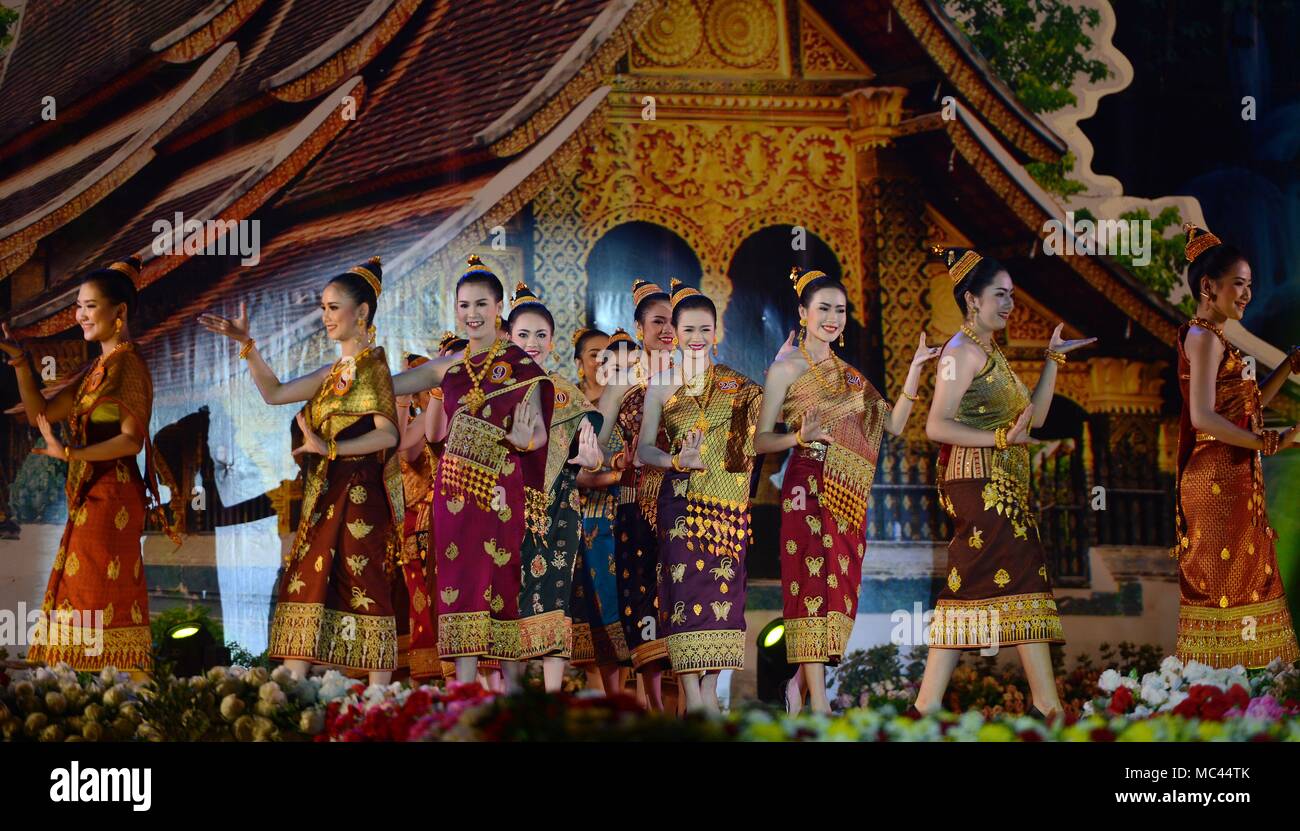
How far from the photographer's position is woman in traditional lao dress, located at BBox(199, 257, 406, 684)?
6488 mm

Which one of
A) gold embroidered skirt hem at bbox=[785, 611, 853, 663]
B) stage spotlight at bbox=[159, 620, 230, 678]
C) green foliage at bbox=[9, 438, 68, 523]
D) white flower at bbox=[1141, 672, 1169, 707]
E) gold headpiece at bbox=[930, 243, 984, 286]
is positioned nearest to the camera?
white flower at bbox=[1141, 672, 1169, 707]

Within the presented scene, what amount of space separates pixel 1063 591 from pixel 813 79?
9.45 feet

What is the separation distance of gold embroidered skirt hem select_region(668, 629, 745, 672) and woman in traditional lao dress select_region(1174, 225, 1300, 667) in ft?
6.32

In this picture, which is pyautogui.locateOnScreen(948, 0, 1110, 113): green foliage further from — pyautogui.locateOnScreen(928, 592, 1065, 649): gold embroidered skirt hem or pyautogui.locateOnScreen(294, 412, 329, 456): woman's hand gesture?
pyautogui.locateOnScreen(294, 412, 329, 456): woman's hand gesture

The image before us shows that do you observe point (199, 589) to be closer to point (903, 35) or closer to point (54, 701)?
point (54, 701)

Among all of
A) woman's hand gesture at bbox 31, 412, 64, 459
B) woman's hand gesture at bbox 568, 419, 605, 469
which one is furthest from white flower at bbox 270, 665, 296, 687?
woman's hand gesture at bbox 31, 412, 64, 459

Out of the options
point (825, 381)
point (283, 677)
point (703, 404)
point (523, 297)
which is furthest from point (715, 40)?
point (283, 677)

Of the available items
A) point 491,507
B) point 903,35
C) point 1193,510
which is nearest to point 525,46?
point 903,35

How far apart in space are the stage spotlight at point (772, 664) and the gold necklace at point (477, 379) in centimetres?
194

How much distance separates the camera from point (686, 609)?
6566 mm

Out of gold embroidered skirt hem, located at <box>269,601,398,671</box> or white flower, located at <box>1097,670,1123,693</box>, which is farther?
white flower, located at <box>1097,670,1123,693</box>

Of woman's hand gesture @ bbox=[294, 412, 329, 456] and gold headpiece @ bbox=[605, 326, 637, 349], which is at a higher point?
gold headpiece @ bbox=[605, 326, 637, 349]

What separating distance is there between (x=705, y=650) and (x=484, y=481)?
1067 millimetres

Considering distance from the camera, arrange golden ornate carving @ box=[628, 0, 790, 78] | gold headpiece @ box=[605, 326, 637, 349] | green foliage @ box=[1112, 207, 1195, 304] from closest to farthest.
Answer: gold headpiece @ box=[605, 326, 637, 349]
golden ornate carving @ box=[628, 0, 790, 78]
green foliage @ box=[1112, 207, 1195, 304]
